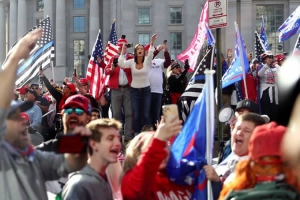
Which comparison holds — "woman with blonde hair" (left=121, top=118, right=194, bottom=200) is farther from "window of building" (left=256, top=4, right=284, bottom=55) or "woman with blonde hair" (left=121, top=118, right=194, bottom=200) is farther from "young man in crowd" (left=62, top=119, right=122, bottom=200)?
A: "window of building" (left=256, top=4, right=284, bottom=55)

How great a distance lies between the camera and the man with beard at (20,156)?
3635 mm

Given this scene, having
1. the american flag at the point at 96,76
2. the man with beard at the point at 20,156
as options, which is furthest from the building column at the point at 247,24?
the man with beard at the point at 20,156

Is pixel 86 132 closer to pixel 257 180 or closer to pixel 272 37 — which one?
pixel 257 180

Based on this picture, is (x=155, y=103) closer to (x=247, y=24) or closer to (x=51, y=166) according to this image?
(x=51, y=166)


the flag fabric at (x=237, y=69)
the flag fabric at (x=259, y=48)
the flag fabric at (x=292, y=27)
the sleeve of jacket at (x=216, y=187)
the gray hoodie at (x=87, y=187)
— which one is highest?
the flag fabric at (x=292, y=27)

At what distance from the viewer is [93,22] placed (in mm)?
61719

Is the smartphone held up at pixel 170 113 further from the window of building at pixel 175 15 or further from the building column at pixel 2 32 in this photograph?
the building column at pixel 2 32

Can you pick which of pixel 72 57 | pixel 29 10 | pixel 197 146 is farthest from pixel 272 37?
pixel 197 146

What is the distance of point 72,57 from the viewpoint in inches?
2559

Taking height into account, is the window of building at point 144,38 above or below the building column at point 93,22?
below

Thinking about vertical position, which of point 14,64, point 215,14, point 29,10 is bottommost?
point 14,64

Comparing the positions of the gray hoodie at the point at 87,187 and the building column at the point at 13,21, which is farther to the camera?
the building column at the point at 13,21

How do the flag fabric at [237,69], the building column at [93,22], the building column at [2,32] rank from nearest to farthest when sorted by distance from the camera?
the flag fabric at [237,69]
the building column at [93,22]
the building column at [2,32]

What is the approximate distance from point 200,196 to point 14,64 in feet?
6.53
